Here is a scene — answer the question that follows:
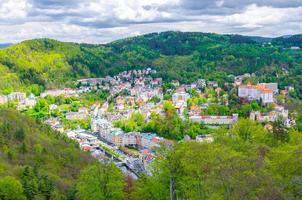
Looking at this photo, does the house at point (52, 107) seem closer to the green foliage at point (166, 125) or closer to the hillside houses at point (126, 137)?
the hillside houses at point (126, 137)

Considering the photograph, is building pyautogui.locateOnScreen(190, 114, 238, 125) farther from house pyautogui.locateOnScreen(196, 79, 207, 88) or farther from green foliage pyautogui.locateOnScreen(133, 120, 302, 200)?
green foliage pyautogui.locateOnScreen(133, 120, 302, 200)

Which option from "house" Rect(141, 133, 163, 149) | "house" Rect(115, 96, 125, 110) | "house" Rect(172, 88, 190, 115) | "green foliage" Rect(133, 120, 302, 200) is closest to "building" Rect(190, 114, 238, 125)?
"house" Rect(141, 133, 163, 149)

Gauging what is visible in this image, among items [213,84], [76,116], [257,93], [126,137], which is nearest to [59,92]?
[76,116]

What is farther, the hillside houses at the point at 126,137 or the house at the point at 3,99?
the house at the point at 3,99

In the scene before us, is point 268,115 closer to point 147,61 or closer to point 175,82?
point 175,82

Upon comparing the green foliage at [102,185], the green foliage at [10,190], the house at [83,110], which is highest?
the green foliage at [102,185]

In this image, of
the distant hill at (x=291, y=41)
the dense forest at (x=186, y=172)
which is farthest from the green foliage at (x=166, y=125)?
the distant hill at (x=291, y=41)
